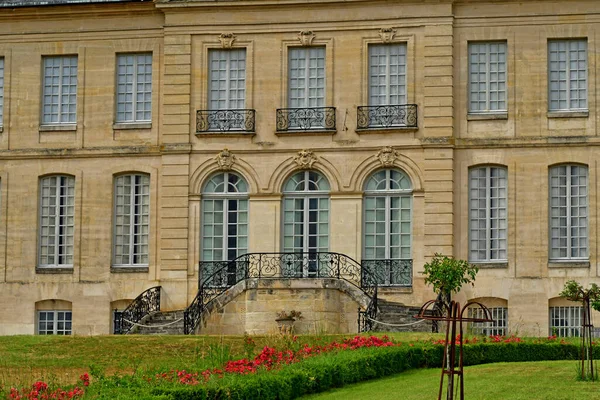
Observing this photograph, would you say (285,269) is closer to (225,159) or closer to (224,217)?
(224,217)

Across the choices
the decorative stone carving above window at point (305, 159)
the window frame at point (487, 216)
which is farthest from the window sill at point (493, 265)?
the decorative stone carving above window at point (305, 159)

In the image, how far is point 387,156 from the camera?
3697cm

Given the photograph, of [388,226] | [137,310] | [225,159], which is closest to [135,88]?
[225,159]

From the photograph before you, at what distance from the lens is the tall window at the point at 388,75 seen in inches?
1473

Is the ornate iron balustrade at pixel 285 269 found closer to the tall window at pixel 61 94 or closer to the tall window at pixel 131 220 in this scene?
the tall window at pixel 131 220

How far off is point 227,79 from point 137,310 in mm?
6516

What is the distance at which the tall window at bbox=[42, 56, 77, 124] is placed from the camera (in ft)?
129

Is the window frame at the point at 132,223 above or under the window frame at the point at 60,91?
under

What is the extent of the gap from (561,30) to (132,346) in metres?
14.2

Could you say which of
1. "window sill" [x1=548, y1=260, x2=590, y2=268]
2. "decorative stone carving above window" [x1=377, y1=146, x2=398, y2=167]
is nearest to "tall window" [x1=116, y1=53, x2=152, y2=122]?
"decorative stone carving above window" [x1=377, y1=146, x2=398, y2=167]

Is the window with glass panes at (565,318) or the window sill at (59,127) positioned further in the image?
the window sill at (59,127)

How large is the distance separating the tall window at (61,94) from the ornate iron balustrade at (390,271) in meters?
9.00

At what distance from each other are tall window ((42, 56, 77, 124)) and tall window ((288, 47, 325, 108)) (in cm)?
591

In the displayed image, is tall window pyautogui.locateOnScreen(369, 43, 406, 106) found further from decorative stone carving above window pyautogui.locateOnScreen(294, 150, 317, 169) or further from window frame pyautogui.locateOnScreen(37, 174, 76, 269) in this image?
window frame pyautogui.locateOnScreen(37, 174, 76, 269)
